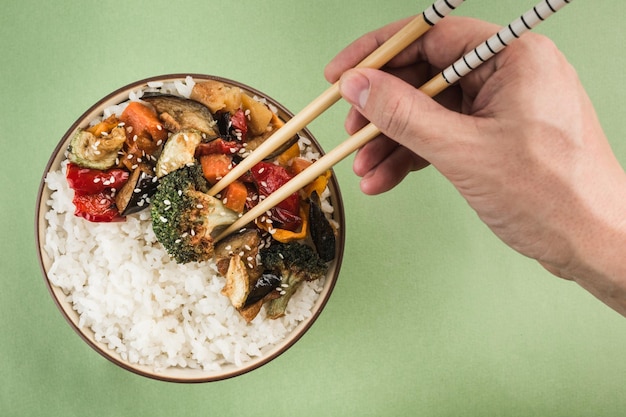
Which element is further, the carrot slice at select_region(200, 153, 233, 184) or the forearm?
the carrot slice at select_region(200, 153, 233, 184)

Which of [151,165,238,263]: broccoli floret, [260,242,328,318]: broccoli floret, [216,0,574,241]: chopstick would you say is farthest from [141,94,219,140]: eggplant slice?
[260,242,328,318]: broccoli floret

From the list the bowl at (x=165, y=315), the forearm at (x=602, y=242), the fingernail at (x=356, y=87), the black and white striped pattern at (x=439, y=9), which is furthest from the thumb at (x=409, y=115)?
the bowl at (x=165, y=315)

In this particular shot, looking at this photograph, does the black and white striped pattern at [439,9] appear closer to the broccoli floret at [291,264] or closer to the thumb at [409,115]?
the thumb at [409,115]

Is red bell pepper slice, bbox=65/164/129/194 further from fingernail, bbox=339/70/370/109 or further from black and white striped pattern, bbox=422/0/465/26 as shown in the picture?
black and white striped pattern, bbox=422/0/465/26

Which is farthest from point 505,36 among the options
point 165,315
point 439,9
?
point 165,315

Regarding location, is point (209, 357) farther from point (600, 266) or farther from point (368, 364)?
point (600, 266)
